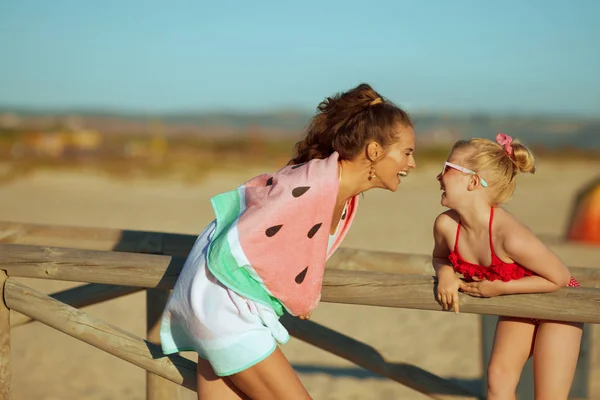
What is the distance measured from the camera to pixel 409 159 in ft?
8.77

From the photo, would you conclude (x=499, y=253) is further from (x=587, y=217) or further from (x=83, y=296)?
(x=587, y=217)

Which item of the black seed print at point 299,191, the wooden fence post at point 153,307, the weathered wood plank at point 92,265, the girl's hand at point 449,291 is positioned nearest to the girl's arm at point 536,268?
the girl's hand at point 449,291

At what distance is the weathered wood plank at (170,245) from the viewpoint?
3.48 m

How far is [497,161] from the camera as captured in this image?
8.89 ft

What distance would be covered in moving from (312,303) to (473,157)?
0.79 m

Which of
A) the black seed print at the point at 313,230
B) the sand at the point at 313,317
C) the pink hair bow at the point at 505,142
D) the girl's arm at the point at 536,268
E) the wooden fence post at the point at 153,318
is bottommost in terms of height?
the sand at the point at 313,317

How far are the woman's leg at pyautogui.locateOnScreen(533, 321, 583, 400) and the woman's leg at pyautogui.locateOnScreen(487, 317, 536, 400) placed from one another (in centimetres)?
8

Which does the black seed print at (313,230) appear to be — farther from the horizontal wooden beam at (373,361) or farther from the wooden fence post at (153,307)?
the wooden fence post at (153,307)

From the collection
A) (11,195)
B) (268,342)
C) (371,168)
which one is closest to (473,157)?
(371,168)

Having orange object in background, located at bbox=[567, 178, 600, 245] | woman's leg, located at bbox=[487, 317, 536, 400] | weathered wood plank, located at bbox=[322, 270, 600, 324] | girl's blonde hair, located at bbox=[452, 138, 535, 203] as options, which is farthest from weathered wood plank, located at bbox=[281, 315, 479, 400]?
orange object in background, located at bbox=[567, 178, 600, 245]

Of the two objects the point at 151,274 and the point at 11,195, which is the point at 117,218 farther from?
the point at 151,274

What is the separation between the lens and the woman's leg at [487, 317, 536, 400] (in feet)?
8.91

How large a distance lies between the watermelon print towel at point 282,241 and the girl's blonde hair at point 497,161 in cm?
55

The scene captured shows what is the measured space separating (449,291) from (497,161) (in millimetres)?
530
